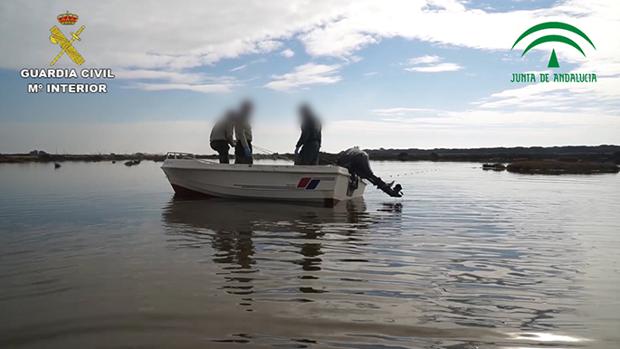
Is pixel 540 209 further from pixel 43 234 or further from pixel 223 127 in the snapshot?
pixel 43 234

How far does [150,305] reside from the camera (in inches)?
149

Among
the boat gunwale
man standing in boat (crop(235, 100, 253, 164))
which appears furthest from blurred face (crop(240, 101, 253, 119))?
the boat gunwale

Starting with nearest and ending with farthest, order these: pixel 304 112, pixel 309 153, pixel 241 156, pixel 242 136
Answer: pixel 304 112, pixel 309 153, pixel 242 136, pixel 241 156

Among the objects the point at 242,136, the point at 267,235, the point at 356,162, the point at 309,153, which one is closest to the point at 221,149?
the point at 242,136

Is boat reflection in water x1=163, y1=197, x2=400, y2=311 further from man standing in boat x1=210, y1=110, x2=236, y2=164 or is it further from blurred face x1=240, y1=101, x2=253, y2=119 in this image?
blurred face x1=240, y1=101, x2=253, y2=119

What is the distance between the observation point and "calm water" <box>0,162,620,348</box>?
10.5 feet

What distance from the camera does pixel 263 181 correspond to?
1240 cm

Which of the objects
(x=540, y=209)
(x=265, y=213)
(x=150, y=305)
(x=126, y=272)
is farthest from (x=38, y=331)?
(x=540, y=209)

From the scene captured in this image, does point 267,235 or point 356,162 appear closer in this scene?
point 267,235

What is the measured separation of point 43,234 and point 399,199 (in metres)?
9.58

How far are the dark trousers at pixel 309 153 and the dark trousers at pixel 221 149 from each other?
2.15 meters

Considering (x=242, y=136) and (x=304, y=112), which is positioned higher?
(x=304, y=112)

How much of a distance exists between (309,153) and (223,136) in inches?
97.2

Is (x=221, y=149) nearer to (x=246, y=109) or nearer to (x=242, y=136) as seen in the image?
(x=242, y=136)
